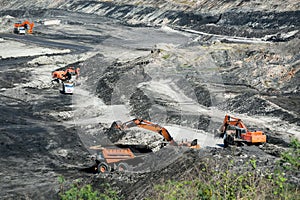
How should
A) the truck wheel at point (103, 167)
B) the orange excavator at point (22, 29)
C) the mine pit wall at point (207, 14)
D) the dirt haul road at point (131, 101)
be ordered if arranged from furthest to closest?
1. the orange excavator at point (22, 29)
2. the mine pit wall at point (207, 14)
3. the dirt haul road at point (131, 101)
4. the truck wheel at point (103, 167)

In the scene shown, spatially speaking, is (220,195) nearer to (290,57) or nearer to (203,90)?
(203,90)

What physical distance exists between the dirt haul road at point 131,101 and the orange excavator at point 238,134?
426mm

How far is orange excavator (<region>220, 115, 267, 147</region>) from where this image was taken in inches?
634

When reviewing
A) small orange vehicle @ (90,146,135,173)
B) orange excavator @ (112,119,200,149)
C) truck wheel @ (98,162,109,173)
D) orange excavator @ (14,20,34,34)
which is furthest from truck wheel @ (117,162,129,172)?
orange excavator @ (14,20,34,34)

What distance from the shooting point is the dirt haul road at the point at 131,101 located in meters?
16.3

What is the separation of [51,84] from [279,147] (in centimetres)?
1728

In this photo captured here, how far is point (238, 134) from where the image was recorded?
1670cm

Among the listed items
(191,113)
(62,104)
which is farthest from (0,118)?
(191,113)

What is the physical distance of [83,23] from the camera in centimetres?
5691

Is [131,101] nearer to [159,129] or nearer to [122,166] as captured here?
[159,129]

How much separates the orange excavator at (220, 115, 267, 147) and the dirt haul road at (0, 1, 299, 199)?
0.43 meters

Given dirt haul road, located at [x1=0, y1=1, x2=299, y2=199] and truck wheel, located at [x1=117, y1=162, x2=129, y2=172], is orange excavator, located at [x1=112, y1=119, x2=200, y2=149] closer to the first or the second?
dirt haul road, located at [x1=0, y1=1, x2=299, y2=199]

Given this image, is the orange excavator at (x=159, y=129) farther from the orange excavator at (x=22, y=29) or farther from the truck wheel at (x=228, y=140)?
the orange excavator at (x=22, y=29)

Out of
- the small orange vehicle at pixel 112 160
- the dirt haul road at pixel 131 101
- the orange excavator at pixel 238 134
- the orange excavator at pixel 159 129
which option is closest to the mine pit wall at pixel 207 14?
the dirt haul road at pixel 131 101
